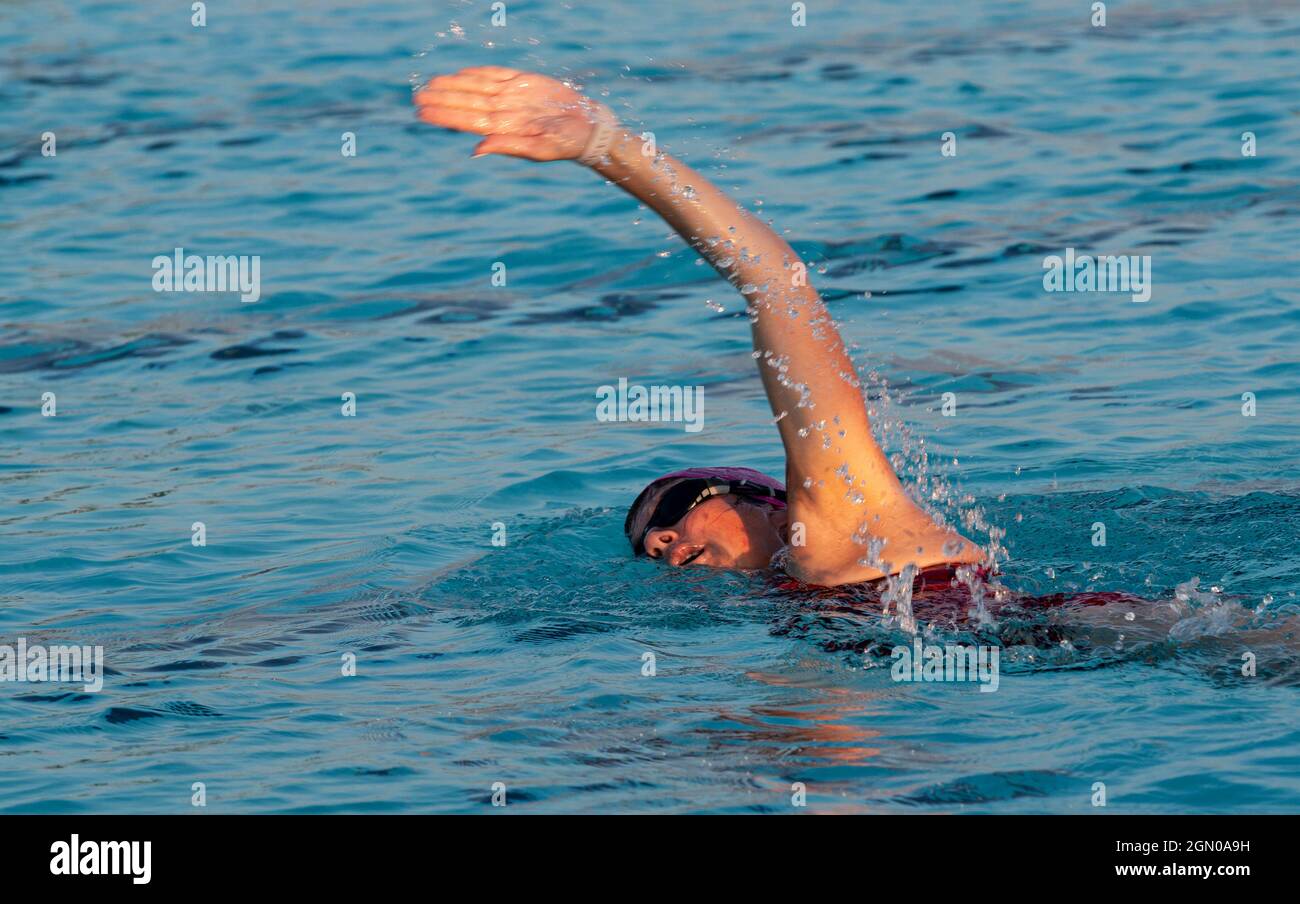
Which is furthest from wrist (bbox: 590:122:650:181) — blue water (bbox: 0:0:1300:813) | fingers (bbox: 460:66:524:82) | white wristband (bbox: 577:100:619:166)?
blue water (bbox: 0:0:1300:813)

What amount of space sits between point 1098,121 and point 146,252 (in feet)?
23.8

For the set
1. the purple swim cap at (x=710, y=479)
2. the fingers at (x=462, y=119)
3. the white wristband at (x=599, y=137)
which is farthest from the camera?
the purple swim cap at (x=710, y=479)

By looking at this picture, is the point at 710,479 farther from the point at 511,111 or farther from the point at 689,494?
the point at 511,111

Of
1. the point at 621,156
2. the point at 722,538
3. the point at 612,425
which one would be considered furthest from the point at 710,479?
the point at 612,425

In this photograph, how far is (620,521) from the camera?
7.30 m

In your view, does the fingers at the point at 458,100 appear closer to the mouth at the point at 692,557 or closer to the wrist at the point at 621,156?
the wrist at the point at 621,156

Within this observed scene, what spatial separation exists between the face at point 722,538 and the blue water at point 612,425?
11 centimetres

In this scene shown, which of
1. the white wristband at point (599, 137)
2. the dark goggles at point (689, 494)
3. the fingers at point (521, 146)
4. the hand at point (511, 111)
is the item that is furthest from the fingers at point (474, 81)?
the dark goggles at point (689, 494)

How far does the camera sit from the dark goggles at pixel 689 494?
604cm

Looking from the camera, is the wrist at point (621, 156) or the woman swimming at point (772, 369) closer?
the woman swimming at point (772, 369)

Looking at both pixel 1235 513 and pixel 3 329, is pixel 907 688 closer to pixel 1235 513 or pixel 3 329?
pixel 1235 513

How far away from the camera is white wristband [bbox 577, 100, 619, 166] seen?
15.8ft

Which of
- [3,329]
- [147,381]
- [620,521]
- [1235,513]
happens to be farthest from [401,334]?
[1235,513]

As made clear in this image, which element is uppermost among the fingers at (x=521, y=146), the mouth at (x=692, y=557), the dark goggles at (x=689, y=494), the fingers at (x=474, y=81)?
the fingers at (x=474, y=81)
